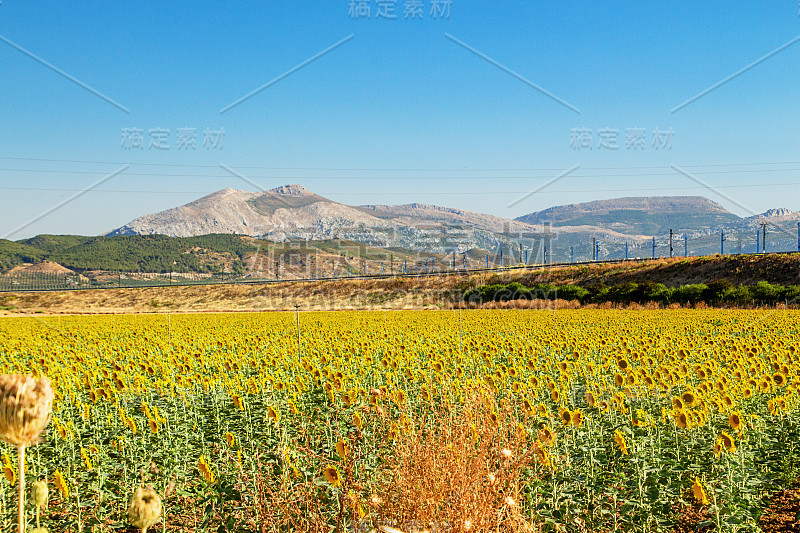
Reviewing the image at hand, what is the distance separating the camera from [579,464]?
17.9 ft

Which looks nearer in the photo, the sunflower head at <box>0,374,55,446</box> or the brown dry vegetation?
the sunflower head at <box>0,374,55,446</box>

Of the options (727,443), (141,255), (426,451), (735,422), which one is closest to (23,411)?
(426,451)

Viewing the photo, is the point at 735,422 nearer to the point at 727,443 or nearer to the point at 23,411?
the point at 727,443

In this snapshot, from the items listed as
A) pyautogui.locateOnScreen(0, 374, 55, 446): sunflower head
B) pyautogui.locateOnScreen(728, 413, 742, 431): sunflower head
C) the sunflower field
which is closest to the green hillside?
the sunflower field

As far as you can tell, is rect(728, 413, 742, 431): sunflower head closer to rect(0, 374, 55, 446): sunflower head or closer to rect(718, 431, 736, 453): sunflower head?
rect(718, 431, 736, 453): sunflower head

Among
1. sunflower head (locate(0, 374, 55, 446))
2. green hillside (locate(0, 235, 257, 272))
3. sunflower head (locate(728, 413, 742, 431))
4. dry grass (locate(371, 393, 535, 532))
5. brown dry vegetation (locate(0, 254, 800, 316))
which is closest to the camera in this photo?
sunflower head (locate(0, 374, 55, 446))

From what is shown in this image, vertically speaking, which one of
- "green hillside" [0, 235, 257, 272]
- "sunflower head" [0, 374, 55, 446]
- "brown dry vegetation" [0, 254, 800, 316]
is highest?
"green hillside" [0, 235, 257, 272]

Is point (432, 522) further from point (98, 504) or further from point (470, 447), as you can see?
point (98, 504)

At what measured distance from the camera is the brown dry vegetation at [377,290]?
42.9 m

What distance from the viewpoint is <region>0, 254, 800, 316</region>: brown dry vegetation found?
42.9 metres

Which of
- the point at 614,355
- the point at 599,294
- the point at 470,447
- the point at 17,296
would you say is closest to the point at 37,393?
the point at 470,447

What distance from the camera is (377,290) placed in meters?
54.7

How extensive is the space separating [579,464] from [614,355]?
4.12m

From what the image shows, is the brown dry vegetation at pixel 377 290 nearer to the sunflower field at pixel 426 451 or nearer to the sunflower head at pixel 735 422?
the sunflower field at pixel 426 451
